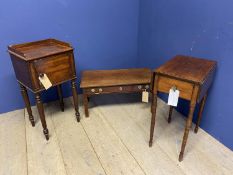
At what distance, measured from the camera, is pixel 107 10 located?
86.0 inches

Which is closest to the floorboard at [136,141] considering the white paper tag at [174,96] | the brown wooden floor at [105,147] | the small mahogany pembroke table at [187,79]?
the brown wooden floor at [105,147]

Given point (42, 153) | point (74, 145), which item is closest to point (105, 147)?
point (74, 145)

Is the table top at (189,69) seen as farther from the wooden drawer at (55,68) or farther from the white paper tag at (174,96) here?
the wooden drawer at (55,68)

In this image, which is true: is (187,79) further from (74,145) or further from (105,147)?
(74,145)

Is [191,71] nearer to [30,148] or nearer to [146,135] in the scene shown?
[146,135]

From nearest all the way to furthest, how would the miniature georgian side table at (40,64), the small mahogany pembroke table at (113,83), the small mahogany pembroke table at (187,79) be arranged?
the small mahogany pembroke table at (187,79) < the miniature georgian side table at (40,64) < the small mahogany pembroke table at (113,83)

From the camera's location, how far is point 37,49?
166 cm

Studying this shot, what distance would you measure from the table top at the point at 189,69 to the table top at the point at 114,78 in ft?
1.63

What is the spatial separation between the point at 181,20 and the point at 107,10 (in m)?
0.81

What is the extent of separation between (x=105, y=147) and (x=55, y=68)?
2.42 ft

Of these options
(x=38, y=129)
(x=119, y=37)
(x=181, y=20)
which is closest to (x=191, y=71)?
(x=181, y=20)

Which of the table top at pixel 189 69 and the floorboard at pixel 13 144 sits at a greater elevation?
the table top at pixel 189 69

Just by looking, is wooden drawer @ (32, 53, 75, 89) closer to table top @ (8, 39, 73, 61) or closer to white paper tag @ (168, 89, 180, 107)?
table top @ (8, 39, 73, 61)

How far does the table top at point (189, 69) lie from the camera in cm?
125
